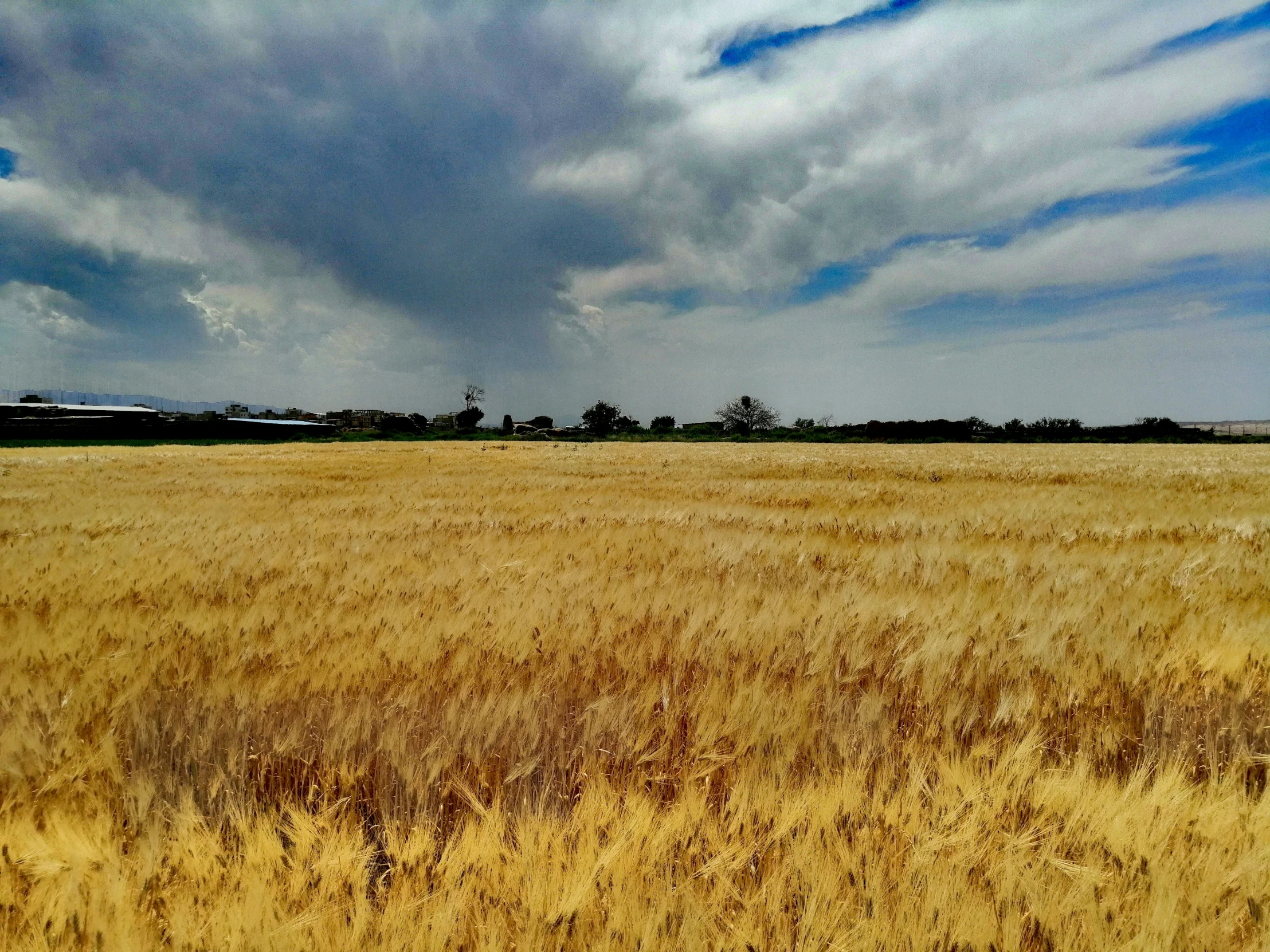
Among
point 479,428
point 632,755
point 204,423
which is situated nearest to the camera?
point 632,755

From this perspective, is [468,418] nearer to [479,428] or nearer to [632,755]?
[479,428]

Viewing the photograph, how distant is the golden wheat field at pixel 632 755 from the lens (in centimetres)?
110

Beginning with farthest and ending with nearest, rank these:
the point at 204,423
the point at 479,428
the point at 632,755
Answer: the point at 479,428, the point at 204,423, the point at 632,755

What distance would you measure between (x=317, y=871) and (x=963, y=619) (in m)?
2.80

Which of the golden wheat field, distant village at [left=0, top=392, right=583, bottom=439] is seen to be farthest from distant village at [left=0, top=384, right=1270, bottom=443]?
the golden wheat field

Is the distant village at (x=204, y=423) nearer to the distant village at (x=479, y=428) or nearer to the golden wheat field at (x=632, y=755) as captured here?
the distant village at (x=479, y=428)

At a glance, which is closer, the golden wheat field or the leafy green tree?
the golden wheat field

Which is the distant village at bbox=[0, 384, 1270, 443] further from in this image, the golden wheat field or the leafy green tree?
the golden wheat field

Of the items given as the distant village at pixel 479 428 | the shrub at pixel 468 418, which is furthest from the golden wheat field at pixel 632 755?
the shrub at pixel 468 418

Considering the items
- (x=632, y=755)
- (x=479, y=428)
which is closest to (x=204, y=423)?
(x=479, y=428)

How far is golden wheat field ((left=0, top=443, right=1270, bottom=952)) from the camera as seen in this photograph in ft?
3.60

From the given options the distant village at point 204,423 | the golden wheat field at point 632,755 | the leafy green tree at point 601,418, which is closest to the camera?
the golden wheat field at point 632,755

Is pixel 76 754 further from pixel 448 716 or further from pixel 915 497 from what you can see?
pixel 915 497

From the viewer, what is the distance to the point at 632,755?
1716mm
